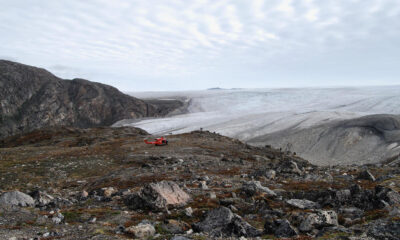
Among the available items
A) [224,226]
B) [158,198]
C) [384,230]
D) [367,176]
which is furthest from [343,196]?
[367,176]

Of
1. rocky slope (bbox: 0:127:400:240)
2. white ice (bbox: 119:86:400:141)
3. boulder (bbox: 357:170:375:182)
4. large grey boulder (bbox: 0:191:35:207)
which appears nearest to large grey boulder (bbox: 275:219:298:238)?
rocky slope (bbox: 0:127:400:240)

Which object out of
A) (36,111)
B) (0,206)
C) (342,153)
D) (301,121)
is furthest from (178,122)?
(0,206)

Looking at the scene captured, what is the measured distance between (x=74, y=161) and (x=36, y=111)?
112589 millimetres

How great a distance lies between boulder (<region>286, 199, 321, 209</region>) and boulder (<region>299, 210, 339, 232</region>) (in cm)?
260

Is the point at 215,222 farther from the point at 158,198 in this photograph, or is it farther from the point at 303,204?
the point at 303,204

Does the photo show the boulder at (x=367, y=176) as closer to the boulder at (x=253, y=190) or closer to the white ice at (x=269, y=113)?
the boulder at (x=253, y=190)

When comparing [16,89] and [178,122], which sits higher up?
[16,89]

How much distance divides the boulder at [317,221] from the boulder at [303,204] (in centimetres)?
260

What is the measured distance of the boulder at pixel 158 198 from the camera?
1269 cm

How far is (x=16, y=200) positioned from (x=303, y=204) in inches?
492

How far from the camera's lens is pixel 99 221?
36.5 ft

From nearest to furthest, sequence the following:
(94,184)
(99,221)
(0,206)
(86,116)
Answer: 1. (99,221)
2. (0,206)
3. (94,184)
4. (86,116)

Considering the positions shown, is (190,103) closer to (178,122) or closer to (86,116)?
(86,116)

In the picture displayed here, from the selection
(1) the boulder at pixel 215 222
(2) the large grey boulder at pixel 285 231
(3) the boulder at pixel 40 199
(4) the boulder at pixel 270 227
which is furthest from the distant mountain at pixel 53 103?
(2) the large grey boulder at pixel 285 231
